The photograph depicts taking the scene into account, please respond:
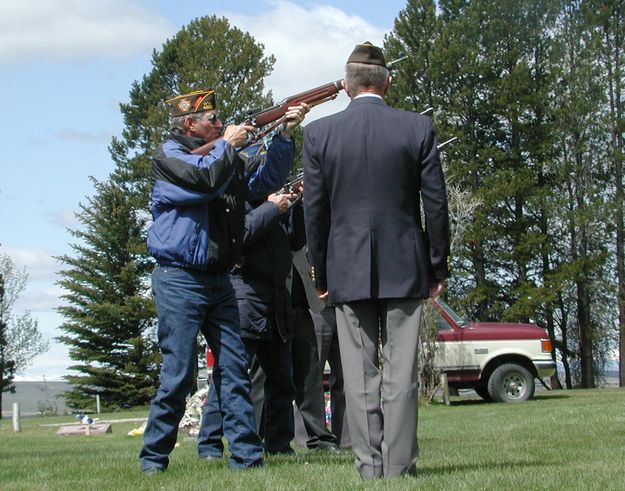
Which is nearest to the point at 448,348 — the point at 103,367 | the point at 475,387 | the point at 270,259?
the point at 475,387

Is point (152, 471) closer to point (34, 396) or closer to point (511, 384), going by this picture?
point (511, 384)

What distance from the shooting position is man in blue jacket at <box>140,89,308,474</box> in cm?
564

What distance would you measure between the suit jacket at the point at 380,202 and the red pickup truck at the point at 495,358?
586 inches

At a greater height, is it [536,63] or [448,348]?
[536,63]

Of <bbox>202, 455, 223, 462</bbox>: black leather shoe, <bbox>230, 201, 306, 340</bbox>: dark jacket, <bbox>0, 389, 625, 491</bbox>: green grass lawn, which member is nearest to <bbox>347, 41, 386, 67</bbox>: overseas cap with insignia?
<bbox>230, 201, 306, 340</bbox>: dark jacket

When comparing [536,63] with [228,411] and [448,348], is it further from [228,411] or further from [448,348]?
[228,411]

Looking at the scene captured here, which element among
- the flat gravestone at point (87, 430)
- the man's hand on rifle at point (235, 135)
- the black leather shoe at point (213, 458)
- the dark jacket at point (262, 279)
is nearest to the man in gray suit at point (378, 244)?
the man's hand on rifle at point (235, 135)

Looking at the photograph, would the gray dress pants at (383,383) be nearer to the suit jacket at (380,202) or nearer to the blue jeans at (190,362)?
the suit jacket at (380,202)

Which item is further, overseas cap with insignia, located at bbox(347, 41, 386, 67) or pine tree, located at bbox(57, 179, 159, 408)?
pine tree, located at bbox(57, 179, 159, 408)

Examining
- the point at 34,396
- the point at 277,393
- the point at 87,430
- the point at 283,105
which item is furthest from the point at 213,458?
the point at 34,396

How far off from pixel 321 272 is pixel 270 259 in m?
1.71

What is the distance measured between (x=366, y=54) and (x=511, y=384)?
50.9ft

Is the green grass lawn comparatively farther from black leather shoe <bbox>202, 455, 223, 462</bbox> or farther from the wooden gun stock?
the wooden gun stock

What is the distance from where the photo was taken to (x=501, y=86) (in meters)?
41.2
